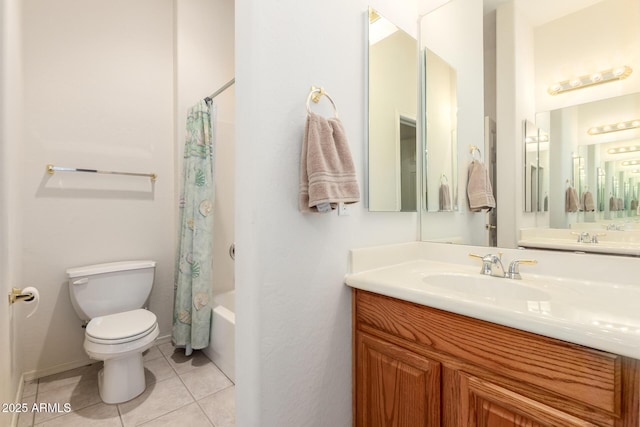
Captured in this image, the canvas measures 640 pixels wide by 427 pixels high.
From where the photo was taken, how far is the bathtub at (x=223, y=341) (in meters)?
1.85

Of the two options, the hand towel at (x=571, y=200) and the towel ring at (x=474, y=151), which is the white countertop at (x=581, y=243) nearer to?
the hand towel at (x=571, y=200)

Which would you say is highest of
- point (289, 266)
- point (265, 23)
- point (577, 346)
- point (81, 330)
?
point (265, 23)

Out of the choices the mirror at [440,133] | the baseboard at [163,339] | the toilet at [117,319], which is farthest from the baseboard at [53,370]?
the mirror at [440,133]

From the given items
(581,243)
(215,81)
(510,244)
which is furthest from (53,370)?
(581,243)

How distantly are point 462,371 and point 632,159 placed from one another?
3.09 ft

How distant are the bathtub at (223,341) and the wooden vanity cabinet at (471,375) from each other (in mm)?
975

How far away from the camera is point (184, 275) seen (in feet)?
6.82

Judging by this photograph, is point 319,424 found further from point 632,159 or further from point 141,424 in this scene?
point 632,159

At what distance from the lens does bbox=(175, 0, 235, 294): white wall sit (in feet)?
7.64

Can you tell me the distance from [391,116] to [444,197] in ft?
1.64

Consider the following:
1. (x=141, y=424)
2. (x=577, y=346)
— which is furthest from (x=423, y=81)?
(x=141, y=424)

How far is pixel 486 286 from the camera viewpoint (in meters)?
1.16

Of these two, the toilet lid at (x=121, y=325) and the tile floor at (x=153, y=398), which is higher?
the toilet lid at (x=121, y=325)

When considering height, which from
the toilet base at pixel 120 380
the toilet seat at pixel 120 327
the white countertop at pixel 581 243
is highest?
the white countertop at pixel 581 243
